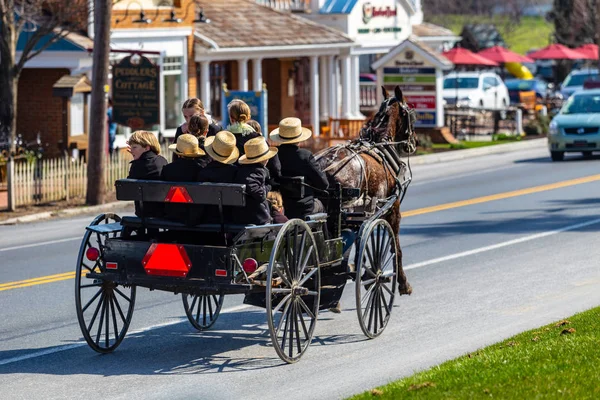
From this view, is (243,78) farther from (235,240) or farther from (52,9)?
(235,240)

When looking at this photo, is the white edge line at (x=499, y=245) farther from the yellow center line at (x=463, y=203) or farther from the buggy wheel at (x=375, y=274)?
the buggy wheel at (x=375, y=274)

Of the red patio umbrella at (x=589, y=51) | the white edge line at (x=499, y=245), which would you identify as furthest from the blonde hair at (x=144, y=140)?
the red patio umbrella at (x=589, y=51)

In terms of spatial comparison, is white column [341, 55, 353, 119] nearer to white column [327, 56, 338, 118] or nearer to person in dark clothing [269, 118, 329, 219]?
white column [327, 56, 338, 118]

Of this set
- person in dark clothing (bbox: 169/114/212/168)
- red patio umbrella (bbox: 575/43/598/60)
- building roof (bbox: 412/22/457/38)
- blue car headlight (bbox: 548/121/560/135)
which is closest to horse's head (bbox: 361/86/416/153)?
person in dark clothing (bbox: 169/114/212/168)

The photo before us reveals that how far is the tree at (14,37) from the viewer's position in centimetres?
2531

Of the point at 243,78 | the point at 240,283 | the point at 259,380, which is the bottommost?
the point at 259,380

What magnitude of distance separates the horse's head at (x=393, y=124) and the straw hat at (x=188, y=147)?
3052 mm

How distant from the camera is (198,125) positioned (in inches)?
416

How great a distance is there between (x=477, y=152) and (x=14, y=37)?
14.5 meters

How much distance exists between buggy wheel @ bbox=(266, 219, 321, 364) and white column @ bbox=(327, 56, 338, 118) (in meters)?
29.3

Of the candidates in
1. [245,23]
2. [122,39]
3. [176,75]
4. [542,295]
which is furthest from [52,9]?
[542,295]

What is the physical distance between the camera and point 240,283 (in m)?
9.66

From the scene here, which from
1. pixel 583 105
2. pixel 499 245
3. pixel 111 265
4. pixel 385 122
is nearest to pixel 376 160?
pixel 385 122

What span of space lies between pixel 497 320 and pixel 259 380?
3.20 meters
